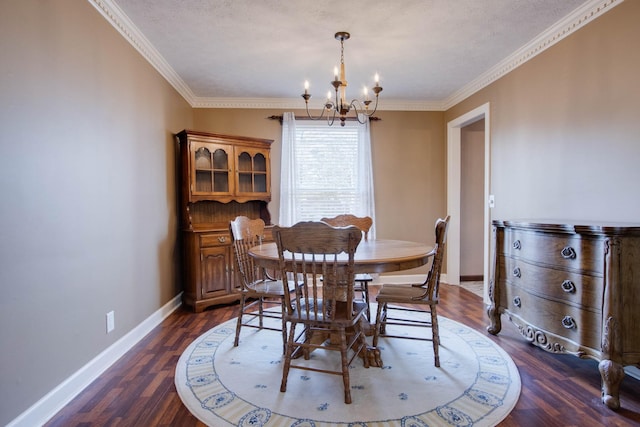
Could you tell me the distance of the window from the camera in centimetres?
436

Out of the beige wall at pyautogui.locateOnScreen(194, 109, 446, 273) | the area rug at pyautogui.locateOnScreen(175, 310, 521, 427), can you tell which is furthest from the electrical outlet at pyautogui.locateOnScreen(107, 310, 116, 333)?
the beige wall at pyautogui.locateOnScreen(194, 109, 446, 273)

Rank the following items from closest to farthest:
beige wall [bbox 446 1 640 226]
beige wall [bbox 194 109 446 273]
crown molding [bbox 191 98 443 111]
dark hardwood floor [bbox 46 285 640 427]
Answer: dark hardwood floor [bbox 46 285 640 427] < beige wall [bbox 446 1 640 226] < crown molding [bbox 191 98 443 111] < beige wall [bbox 194 109 446 273]

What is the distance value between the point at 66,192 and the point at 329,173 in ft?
9.88

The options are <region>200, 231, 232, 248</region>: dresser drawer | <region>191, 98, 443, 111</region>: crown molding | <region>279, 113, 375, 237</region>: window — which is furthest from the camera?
<region>279, 113, 375, 237</region>: window

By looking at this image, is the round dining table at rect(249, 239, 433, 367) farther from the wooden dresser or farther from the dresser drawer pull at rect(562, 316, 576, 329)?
the dresser drawer pull at rect(562, 316, 576, 329)

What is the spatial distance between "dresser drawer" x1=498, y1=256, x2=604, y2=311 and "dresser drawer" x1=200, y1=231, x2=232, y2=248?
251 cm

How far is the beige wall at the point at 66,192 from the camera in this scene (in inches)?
59.4

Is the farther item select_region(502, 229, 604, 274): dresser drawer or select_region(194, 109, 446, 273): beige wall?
select_region(194, 109, 446, 273): beige wall

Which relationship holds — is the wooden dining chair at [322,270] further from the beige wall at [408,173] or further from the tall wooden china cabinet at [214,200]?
the beige wall at [408,173]

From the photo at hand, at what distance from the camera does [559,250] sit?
204 centimetres

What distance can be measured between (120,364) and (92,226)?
3.13ft

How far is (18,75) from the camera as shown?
155cm

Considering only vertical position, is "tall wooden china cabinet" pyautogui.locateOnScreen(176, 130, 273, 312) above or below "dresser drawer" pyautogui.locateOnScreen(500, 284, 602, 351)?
above

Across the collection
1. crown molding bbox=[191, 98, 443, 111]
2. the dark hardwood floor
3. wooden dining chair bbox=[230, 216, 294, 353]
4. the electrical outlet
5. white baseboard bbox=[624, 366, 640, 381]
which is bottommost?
the dark hardwood floor
